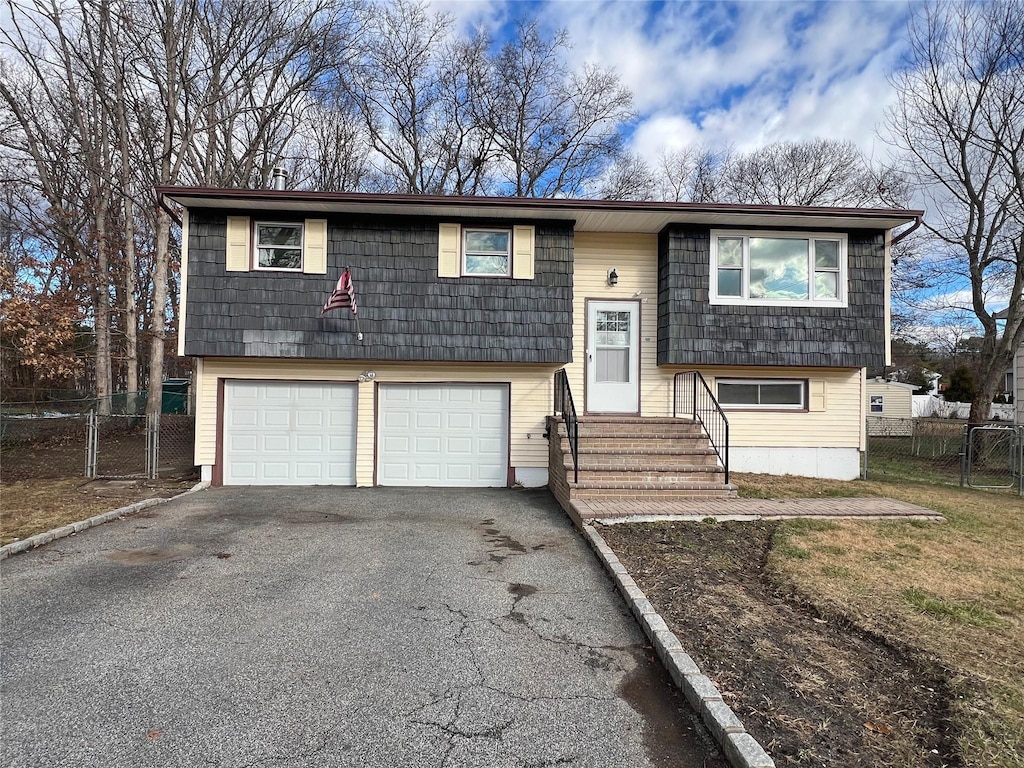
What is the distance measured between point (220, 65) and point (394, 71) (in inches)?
297

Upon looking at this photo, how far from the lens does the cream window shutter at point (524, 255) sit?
962cm

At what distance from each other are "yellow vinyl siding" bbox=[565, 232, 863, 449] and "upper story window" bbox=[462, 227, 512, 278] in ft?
4.57

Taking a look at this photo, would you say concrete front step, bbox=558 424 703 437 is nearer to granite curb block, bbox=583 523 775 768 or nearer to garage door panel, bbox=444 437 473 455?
garage door panel, bbox=444 437 473 455

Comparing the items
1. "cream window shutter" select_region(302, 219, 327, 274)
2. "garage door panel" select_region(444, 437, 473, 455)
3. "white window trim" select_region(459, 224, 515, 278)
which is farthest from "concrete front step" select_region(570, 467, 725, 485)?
"cream window shutter" select_region(302, 219, 327, 274)

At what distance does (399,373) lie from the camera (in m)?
9.94

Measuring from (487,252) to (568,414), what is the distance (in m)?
3.21

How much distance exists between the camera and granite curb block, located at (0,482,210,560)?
5.60m

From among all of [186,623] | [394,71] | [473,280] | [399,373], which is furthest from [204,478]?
[394,71]

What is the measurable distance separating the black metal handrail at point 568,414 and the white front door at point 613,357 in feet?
2.28

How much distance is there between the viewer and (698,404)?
10055 mm

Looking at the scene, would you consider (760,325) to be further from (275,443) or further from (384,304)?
(275,443)

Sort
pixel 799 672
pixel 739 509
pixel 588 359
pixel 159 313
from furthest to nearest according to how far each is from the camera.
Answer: pixel 159 313 < pixel 588 359 < pixel 739 509 < pixel 799 672

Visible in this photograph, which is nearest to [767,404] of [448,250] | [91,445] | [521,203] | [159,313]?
[521,203]

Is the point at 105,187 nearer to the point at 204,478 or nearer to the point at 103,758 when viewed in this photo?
the point at 204,478
